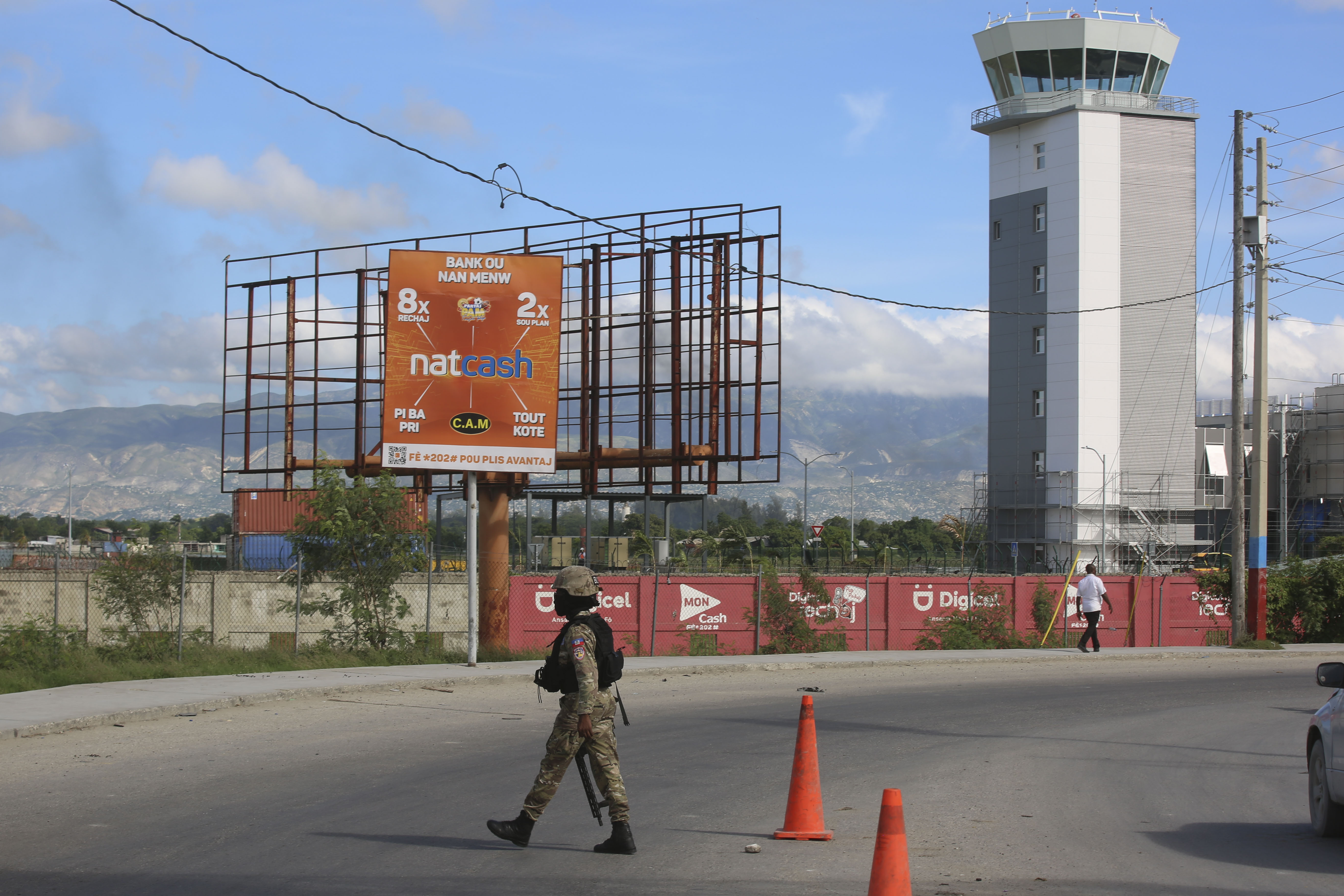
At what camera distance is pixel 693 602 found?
25406 mm

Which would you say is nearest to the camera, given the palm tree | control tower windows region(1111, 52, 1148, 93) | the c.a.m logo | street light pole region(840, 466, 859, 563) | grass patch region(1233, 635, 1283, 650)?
the c.a.m logo

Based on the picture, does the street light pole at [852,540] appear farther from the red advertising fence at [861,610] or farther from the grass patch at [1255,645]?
the grass patch at [1255,645]

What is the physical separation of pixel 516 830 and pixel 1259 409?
2630cm

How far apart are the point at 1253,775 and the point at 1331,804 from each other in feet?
11.0

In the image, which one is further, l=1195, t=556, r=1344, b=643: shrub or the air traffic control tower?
the air traffic control tower

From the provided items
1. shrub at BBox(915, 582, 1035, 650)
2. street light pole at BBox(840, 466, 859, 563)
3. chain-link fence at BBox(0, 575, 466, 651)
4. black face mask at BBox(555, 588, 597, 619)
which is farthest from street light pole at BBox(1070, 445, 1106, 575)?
black face mask at BBox(555, 588, 597, 619)

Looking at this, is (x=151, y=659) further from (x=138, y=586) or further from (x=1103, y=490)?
(x=1103, y=490)

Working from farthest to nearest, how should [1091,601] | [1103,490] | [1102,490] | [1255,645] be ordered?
[1102,490] → [1103,490] → [1255,645] → [1091,601]

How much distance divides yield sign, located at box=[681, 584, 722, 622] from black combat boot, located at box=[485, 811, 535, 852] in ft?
56.9

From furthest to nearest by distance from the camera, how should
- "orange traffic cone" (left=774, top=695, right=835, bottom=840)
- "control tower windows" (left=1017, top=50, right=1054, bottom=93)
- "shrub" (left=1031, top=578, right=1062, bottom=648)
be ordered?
"control tower windows" (left=1017, top=50, right=1054, bottom=93) → "shrub" (left=1031, top=578, right=1062, bottom=648) → "orange traffic cone" (left=774, top=695, right=835, bottom=840)

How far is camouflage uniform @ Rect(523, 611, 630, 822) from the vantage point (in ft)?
25.8

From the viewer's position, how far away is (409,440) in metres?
20.7

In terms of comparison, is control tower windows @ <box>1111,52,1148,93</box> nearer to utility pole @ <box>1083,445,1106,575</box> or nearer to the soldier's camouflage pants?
utility pole @ <box>1083,445,1106,575</box>

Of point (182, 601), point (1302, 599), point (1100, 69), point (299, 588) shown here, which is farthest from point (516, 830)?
point (1100, 69)
